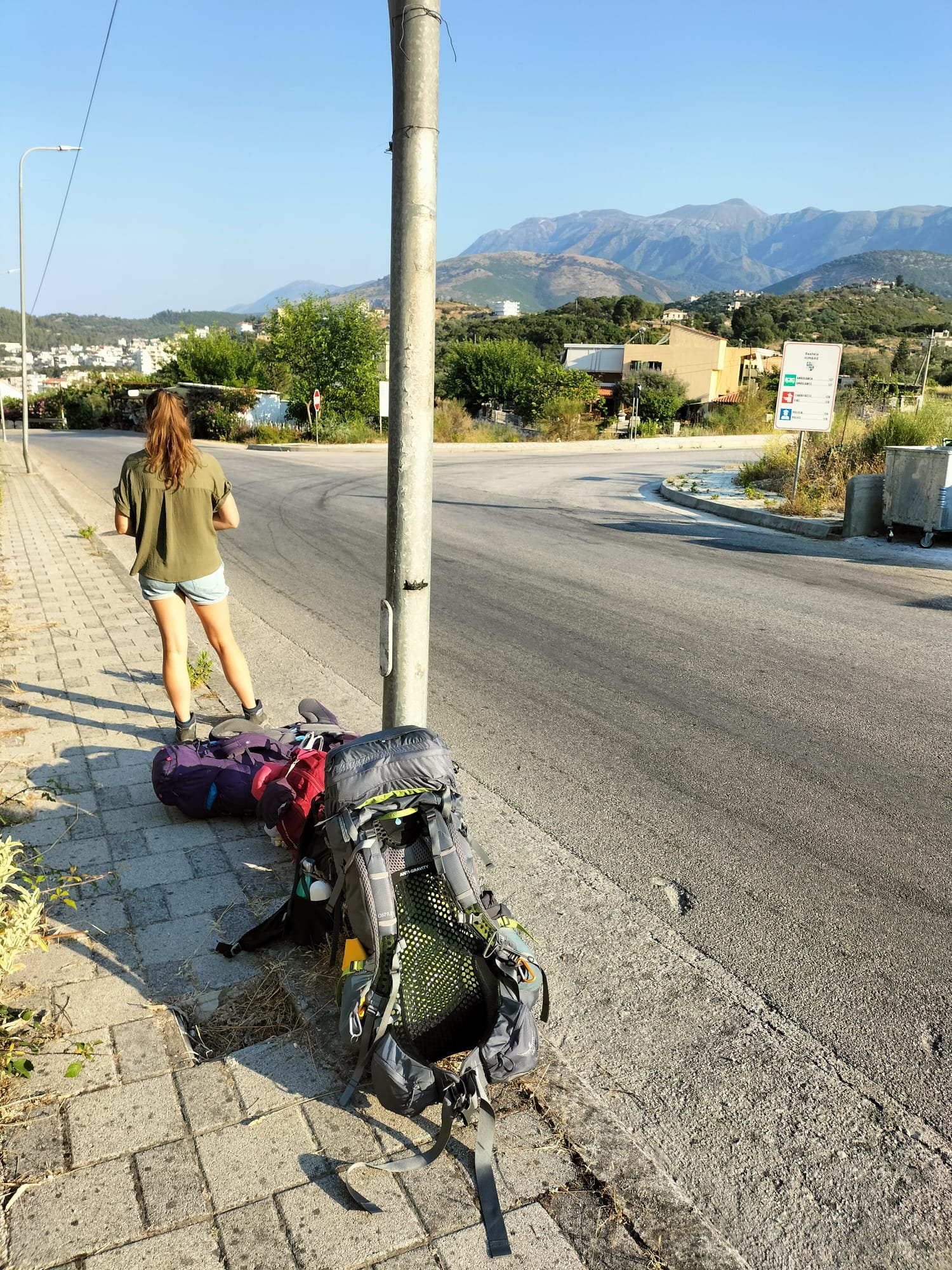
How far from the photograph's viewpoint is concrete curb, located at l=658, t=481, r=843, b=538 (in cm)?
1276

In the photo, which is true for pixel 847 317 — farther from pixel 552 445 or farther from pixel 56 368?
pixel 56 368

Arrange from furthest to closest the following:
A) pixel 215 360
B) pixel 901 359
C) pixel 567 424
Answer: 1. pixel 901 359
2. pixel 215 360
3. pixel 567 424

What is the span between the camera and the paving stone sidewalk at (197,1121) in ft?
6.29

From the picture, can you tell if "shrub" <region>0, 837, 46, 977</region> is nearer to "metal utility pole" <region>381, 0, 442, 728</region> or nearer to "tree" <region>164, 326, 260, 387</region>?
"metal utility pole" <region>381, 0, 442, 728</region>

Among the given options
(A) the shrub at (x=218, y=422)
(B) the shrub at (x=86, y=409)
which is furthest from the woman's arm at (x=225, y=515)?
(B) the shrub at (x=86, y=409)

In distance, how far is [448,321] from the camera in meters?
126

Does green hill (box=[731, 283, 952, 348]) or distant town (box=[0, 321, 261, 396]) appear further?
green hill (box=[731, 283, 952, 348])

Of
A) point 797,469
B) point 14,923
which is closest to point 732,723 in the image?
point 14,923

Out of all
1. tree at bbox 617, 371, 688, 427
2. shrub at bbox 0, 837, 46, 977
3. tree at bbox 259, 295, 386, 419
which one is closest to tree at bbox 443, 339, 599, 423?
tree at bbox 617, 371, 688, 427

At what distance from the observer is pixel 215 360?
166ft

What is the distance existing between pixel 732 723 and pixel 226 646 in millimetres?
2851

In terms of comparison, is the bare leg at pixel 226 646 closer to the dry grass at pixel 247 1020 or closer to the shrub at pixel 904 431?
the dry grass at pixel 247 1020

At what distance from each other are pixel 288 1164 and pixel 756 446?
3624 centimetres

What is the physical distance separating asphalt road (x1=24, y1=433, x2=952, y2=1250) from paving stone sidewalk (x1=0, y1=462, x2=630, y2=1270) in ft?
3.77
